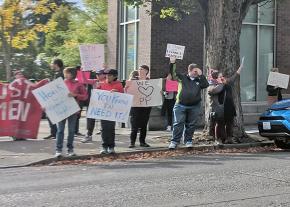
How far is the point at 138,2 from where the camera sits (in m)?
13.4

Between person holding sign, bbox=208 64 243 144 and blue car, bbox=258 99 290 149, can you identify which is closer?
blue car, bbox=258 99 290 149

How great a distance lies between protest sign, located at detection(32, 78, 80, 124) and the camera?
10383 mm

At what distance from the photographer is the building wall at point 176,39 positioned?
15969mm

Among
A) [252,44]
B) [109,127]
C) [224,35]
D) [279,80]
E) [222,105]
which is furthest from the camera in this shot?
[252,44]

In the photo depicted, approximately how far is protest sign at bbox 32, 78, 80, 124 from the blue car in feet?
13.9

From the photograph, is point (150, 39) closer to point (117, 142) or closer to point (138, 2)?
point (138, 2)

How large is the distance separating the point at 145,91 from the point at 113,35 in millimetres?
7154

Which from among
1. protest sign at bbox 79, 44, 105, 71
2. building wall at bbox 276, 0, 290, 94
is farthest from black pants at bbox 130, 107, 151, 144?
building wall at bbox 276, 0, 290, 94

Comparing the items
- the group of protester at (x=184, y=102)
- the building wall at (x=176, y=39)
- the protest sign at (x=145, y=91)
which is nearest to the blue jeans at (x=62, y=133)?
the group of protester at (x=184, y=102)

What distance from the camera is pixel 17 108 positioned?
40.4 ft

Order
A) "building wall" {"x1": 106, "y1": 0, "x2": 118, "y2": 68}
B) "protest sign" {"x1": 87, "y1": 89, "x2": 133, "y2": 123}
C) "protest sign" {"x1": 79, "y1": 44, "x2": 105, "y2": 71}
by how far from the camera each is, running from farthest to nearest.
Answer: "building wall" {"x1": 106, "y1": 0, "x2": 118, "y2": 68}
"protest sign" {"x1": 79, "y1": 44, "x2": 105, "y2": 71}
"protest sign" {"x1": 87, "y1": 89, "x2": 133, "y2": 123}

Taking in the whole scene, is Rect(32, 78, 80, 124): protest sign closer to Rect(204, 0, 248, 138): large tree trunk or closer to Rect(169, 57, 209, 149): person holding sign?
Rect(169, 57, 209, 149): person holding sign

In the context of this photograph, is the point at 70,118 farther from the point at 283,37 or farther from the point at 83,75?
the point at 283,37

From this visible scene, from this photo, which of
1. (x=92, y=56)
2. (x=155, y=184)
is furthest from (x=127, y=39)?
(x=155, y=184)
